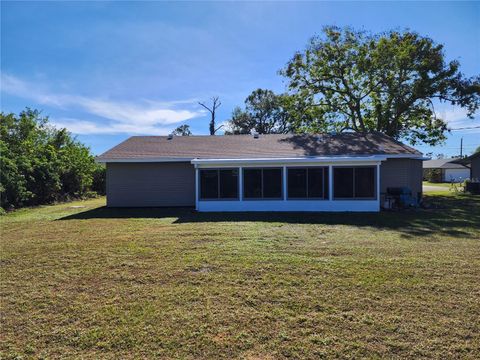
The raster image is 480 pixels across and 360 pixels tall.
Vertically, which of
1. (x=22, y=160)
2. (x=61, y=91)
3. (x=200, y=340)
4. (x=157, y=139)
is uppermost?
(x=61, y=91)

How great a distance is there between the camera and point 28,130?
23.4 m

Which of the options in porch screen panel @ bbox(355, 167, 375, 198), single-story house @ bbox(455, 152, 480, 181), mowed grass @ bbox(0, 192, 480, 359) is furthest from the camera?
single-story house @ bbox(455, 152, 480, 181)

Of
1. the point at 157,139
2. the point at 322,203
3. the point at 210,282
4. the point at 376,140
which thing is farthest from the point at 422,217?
the point at 157,139

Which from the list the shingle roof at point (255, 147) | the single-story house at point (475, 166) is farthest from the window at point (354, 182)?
the single-story house at point (475, 166)

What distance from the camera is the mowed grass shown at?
336 cm

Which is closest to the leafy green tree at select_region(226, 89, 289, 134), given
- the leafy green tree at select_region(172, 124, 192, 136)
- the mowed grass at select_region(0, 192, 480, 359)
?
the leafy green tree at select_region(172, 124, 192, 136)

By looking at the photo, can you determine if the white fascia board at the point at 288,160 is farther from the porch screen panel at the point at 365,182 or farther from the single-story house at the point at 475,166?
the single-story house at the point at 475,166

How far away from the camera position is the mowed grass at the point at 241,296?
336cm

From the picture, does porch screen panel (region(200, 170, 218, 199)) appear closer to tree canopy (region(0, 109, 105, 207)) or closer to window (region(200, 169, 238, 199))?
window (region(200, 169, 238, 199))

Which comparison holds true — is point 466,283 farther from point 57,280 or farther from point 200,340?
point 57,280

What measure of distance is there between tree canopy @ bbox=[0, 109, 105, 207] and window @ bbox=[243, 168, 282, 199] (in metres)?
9.86

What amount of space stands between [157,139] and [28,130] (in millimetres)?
11039

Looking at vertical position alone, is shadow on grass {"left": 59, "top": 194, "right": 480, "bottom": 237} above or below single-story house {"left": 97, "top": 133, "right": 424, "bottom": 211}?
below

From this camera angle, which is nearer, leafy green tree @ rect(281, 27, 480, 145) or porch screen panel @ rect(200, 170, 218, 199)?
porch screen panel @ rect(200, 170, 218, 199)
